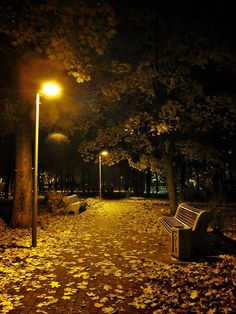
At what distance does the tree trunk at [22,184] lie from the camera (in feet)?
44.6

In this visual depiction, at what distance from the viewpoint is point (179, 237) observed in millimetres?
8336

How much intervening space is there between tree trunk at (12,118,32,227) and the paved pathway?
1.15 metres

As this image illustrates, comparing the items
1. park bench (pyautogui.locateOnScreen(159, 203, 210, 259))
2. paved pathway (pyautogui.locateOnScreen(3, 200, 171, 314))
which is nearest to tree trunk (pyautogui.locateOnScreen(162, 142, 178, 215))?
paved pathway (pyautogui.locateOnScreen(3, 200, 171, 314))

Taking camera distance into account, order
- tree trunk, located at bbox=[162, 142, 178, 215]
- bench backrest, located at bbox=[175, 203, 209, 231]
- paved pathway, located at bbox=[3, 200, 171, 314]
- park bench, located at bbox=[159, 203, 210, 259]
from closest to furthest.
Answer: paved pathway, located at bbox=[3, 200, 171, 314] < park bench, located at bbox=[159, 203, 210, 259] < bench backrest, located at bbox=[175, 203, 209, 231] < tree trunk, located at bbox=[162, 142, 178, 215]

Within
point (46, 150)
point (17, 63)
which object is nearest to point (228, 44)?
point (17, 63)

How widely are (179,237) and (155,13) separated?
A: 11002mm

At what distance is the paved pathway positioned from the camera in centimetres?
566

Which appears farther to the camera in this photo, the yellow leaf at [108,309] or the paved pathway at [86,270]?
the paved pathway at [86,270]

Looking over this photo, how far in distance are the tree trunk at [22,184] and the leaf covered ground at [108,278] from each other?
2283 mm

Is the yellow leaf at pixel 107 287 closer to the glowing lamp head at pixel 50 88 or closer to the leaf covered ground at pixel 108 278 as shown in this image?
the leaf covered ground at pixel 108 278

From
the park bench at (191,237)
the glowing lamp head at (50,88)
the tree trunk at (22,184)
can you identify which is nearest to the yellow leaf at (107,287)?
the park bench at (191,237)

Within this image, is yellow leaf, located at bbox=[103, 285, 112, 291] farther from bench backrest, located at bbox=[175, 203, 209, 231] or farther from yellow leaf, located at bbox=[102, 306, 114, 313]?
bench backrest, located at bbox=[175, 203, 209, 231]

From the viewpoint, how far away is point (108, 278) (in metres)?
7.01

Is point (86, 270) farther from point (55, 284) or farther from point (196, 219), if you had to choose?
point (196, 219)
